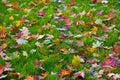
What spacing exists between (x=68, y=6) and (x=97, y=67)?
77.7 inches

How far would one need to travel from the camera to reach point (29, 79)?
11.6 ft

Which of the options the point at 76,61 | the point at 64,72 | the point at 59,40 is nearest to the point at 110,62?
the point at 76,61

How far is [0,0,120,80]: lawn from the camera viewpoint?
371 cm

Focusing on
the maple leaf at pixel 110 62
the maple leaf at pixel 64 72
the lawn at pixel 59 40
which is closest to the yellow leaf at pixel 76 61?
the lawn at pixel 59 40

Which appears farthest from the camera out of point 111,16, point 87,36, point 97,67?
point 111,16

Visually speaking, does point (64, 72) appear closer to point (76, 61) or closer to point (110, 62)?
point (76, 61)

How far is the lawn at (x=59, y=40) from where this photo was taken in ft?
12.2

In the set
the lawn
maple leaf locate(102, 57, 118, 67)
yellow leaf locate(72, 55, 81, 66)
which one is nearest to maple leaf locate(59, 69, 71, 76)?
the lawn

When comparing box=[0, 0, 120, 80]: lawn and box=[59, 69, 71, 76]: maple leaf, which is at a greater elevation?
box=[0, 0, 120, 80]: lawn

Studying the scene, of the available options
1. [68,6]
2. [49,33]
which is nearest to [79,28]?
[49,33]

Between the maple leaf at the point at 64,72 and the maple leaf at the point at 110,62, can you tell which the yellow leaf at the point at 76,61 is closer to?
the maple leaf at the point at 64,72

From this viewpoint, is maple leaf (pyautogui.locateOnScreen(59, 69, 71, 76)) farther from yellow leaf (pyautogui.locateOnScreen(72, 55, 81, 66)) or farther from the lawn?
yellow leaf (pyautogui.locateOnScreen(72, 55, 81, 66))

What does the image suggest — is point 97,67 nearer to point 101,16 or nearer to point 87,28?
point 87,28

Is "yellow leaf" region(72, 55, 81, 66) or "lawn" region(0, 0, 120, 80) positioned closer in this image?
"lawn" region(0, 0, 120, 80)
